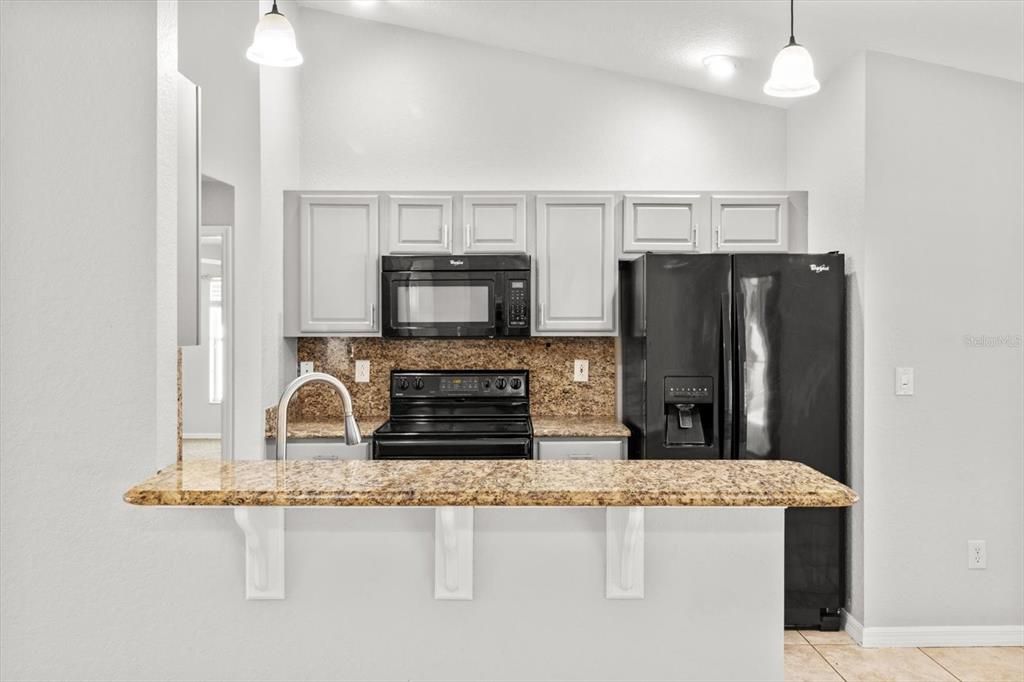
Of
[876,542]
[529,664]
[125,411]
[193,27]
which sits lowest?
[876,542]

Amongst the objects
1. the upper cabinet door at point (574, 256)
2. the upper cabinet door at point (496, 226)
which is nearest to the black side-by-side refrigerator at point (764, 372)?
the upper cabinet door at point (574, 256)

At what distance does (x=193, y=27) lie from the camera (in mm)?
3256

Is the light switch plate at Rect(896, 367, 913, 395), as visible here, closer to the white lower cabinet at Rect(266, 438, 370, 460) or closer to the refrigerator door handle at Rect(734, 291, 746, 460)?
the refrigerator door handle at Rect(734, 291, 746, 460)

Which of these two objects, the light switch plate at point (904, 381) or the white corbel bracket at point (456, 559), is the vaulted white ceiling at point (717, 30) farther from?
the white corbel bracket at point (456, 559)

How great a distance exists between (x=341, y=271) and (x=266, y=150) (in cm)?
68

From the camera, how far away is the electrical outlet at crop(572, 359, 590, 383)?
13.3 ft

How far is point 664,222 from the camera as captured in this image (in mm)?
3707

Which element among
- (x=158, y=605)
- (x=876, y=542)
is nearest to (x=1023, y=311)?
(x=876, y=542)

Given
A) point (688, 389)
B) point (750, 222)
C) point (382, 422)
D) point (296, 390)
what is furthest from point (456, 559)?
point (750, 222)

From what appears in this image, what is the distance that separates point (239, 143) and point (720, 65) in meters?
2.33

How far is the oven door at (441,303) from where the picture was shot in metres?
3.59

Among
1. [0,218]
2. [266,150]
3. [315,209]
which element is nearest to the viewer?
[0,218]

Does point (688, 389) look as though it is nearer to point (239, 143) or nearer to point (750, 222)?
point (750, 222)

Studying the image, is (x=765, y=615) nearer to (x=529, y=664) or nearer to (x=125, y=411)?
(x=529, y=664)
